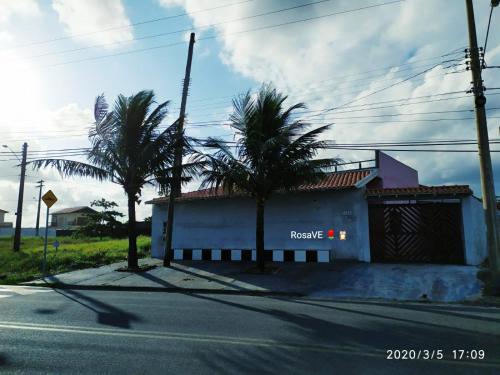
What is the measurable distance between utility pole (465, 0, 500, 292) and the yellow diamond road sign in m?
14.5

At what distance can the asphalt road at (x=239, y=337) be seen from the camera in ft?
15.3

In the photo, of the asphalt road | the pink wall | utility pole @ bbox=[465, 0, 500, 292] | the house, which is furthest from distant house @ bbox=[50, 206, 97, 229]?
utility pole @ bbox=[465, 0, 500, 292]

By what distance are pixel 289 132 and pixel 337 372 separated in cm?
1068

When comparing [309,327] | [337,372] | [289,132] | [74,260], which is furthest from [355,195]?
[74,260]

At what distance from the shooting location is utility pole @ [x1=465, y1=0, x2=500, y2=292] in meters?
10.2

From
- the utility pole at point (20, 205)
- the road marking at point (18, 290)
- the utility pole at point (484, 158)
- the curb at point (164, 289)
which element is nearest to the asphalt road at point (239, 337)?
the curb at point (164, 289)

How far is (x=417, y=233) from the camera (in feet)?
49.6

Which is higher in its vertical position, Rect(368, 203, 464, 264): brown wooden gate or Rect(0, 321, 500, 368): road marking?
Rect(368, 203, 464, 264): brown wooden gate

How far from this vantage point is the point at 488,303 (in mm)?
9211

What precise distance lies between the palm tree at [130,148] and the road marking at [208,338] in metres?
9.16

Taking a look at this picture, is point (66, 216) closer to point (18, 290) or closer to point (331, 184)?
point (18, 290)

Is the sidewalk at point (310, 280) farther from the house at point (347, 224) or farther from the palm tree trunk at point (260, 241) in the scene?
the house at point (347, 224)

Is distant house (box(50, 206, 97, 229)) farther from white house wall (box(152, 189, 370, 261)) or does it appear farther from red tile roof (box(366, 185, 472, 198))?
red tile roof (box(366, 185, 472, 198))

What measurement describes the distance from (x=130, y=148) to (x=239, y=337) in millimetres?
11852
